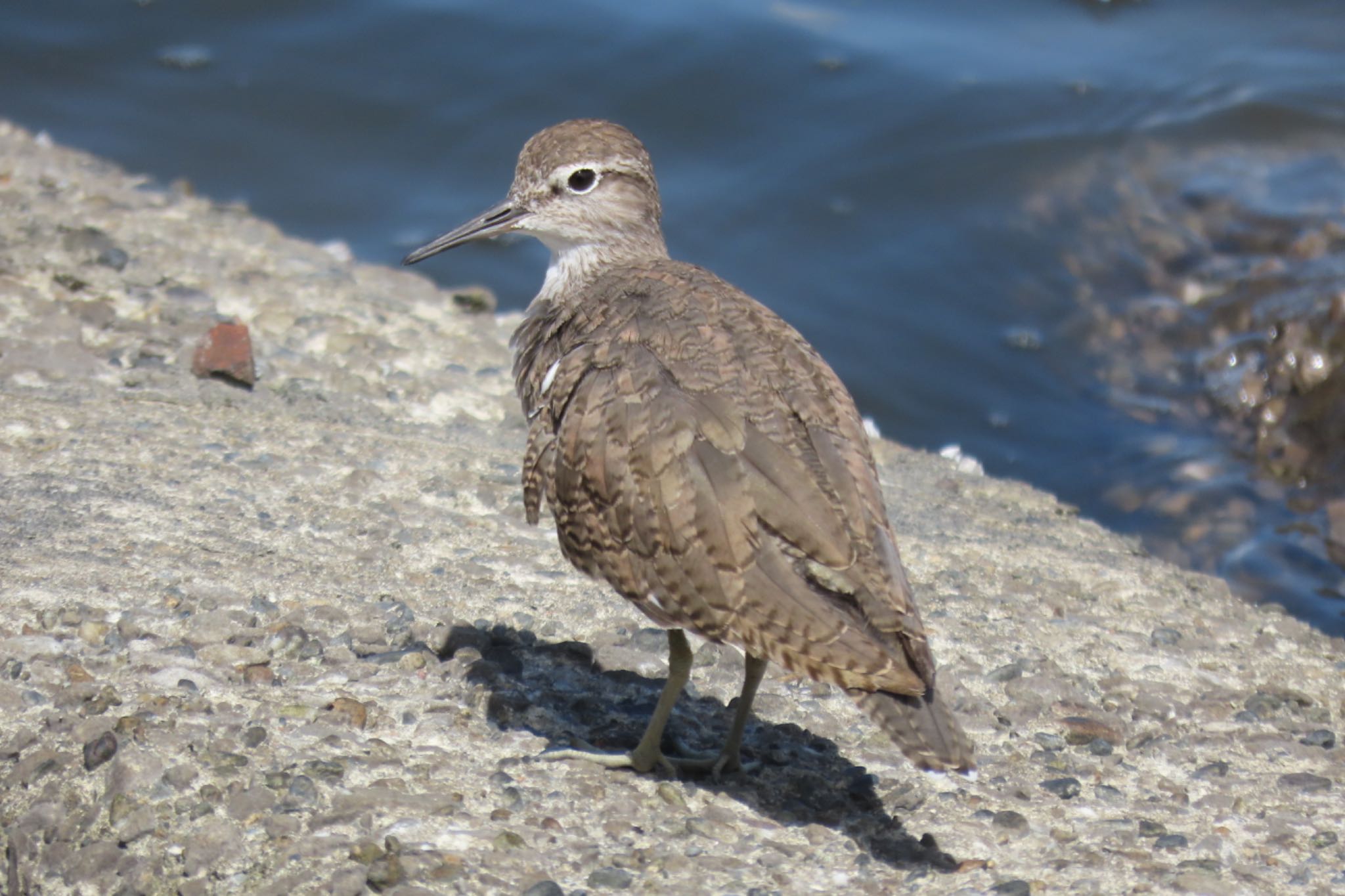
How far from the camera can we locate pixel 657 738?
3791mm

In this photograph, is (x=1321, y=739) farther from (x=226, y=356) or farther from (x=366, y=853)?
(x=226, y=356)

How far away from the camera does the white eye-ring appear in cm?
482

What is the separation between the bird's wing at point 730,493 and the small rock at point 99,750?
3.89 feet

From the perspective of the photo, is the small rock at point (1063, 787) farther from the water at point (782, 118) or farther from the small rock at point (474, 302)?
the water at point (782, 118)

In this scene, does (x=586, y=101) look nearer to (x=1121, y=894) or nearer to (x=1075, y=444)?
(x=1075, y=444)

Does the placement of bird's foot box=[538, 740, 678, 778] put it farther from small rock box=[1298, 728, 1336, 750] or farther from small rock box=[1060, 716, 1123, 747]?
small rock box=[1298, 728, 1336, 750]

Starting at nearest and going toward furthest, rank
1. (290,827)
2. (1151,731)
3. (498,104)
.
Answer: (290,827)
(1151,731)
(498,104)

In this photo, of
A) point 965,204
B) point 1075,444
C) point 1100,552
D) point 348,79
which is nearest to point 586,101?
point 348,79

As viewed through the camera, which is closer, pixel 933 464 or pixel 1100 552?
pixel 1100 552

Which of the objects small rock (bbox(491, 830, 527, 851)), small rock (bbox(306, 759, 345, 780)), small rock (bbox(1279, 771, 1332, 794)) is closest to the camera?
small rock (bbox(491, 830, 527, 851))

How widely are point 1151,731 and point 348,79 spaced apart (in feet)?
24.1

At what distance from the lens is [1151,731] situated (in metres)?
4.23

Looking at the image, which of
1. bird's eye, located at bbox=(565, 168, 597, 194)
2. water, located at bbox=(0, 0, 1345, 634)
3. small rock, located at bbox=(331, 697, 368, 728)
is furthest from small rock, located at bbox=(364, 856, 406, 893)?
water, located at bbox=(0, 0, 1345, 634)

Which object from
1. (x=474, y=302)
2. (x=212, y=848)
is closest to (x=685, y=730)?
(x=212, y=848)
